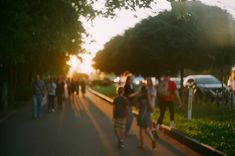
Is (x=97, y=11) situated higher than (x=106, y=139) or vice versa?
(x=97, y=11)

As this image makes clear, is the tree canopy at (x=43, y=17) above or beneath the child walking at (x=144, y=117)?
above

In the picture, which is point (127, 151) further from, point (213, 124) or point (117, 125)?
point (213, 124)

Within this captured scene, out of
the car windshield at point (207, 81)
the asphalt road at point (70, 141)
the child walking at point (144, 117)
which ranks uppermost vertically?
the car windshield at point (207, 81)

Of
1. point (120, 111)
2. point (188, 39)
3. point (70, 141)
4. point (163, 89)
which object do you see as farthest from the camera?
point (188, 39)

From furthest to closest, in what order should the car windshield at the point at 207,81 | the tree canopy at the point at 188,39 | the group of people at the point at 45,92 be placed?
the car windshield at the point at 207,81 → the tree canopy at the point at 188,39 → the group of people at the point at 45,92

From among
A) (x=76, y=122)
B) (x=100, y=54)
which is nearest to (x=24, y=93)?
(x=76, y=122)

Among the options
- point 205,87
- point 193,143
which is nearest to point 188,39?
point 205,87

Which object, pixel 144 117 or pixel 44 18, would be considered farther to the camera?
pixel 44 18

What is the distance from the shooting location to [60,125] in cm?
2203

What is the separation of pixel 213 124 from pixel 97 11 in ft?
21.0

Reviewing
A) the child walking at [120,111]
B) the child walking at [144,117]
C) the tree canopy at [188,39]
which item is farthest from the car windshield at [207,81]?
the child walking at [120,111]

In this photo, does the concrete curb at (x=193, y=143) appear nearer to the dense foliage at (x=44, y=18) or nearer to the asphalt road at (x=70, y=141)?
the asphalt road at (x=70, y=141)

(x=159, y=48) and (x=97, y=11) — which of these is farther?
(x=159, y=48)

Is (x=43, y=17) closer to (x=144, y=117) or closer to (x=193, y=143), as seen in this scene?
(x=144, y=117)
